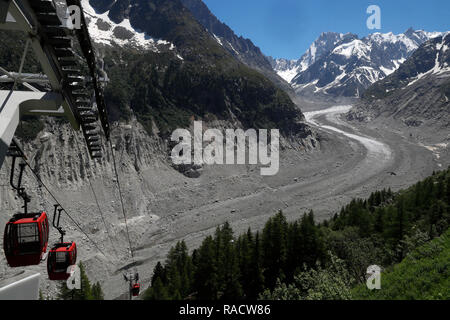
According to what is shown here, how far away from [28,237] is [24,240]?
0.21 metres

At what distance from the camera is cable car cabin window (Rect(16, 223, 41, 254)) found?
36.7 ft

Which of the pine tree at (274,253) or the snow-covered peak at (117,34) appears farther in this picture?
the snow-covered peak at (117,34)

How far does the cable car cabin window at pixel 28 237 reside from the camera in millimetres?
11188

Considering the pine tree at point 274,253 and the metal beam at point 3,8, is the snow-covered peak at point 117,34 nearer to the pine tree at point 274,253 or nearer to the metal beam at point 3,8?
the pine tree at point 274,253

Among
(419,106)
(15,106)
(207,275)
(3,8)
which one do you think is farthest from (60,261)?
(419,106)

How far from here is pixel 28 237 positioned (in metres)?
11.3

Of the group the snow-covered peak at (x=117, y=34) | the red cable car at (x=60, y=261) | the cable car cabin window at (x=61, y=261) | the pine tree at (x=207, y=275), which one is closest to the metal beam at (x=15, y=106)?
the red cable car at (x=60, y=261)

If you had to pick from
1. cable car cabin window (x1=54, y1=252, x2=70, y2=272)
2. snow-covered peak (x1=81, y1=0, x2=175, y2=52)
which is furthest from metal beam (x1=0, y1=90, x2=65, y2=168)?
snow-covered peak (x1=81, y1=0, x2=175, y2=52)

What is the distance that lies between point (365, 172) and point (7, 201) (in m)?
85.0

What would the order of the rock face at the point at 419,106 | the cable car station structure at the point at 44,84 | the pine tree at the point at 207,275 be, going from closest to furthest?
the cable car station structure at the point at 44,84
the pine tree at the point at 207,275
the rock face at the point at 419,106

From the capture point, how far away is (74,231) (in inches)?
1638

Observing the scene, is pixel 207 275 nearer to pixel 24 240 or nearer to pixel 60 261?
pixel 60 261

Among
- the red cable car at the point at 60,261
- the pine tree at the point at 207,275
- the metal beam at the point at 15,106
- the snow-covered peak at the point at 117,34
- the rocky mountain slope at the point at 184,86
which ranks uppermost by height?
the snow-covered peak at the point at 117,34

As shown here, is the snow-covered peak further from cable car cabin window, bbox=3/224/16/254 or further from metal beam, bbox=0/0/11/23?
metal beam, bbox=0/0/11/23
